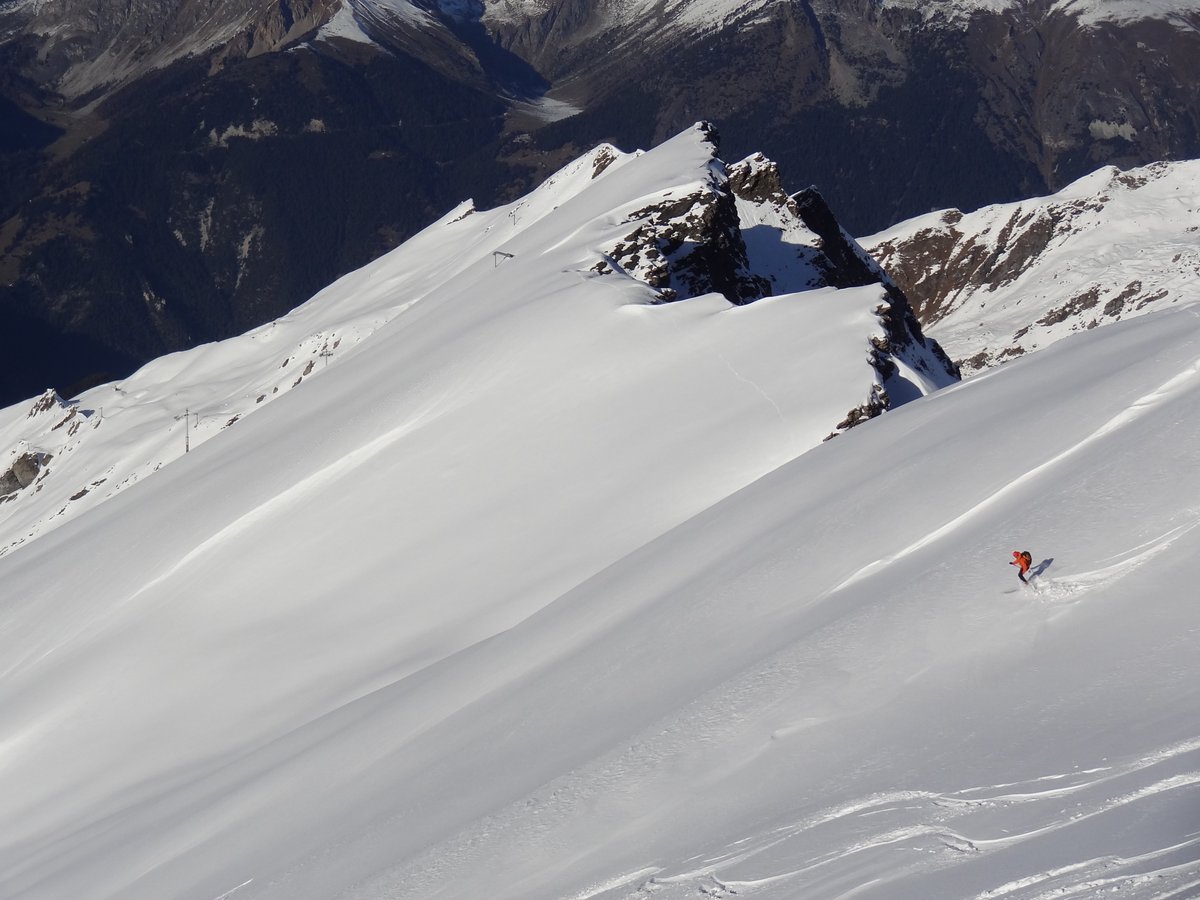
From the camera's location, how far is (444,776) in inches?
824

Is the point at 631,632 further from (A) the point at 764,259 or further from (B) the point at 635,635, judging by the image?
(A) the point at 764,259

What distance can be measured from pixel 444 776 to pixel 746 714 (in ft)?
14.8

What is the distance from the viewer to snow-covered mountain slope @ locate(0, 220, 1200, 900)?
15633mm

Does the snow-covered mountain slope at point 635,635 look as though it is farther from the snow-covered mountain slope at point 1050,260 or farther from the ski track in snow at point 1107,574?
the snow-covered mountain slope at point 1050,260

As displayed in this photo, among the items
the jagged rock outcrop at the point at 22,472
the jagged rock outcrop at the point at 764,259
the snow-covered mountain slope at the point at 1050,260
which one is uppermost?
the jagged rock outcrop at the point at 22,472

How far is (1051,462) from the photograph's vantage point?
75.4ft

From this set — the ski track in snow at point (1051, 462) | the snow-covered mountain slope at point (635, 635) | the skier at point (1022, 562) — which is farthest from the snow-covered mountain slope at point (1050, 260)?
the skier at point (1022, 562)

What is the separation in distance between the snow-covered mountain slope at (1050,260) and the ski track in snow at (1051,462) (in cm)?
9220

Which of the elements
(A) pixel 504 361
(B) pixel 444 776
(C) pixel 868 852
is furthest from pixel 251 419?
(C) pixel 868 852

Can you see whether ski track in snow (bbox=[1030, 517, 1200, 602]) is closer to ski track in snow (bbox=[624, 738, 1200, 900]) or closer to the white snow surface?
the white snow surface

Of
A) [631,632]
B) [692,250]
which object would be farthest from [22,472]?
[631,632]

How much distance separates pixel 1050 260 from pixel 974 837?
125 meters

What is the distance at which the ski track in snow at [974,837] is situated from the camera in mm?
13266

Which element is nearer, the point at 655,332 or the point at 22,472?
the point at 655,332
